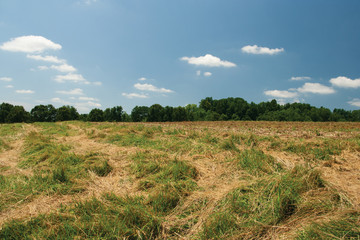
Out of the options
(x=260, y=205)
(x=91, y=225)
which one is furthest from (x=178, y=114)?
(x=91, y=225)

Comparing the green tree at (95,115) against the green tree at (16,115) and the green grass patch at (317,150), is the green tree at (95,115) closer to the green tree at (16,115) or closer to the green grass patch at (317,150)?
the green tree at (16,115)

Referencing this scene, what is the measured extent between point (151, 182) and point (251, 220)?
1650mm

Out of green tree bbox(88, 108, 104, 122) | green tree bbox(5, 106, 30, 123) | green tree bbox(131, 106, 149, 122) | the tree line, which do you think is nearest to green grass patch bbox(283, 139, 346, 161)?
the tree line

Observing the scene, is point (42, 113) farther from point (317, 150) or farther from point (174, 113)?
point (317, 150)

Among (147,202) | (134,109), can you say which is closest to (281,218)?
(147,202)

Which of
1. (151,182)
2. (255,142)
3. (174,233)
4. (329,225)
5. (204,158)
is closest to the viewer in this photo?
(329,225)

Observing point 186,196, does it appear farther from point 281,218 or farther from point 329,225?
point 329,225

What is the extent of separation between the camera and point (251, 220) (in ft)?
6.82

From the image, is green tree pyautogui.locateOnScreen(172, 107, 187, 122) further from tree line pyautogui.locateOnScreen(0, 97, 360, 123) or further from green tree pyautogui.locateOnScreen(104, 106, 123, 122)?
green tree pyautogui.locateOnScreen(104, 106, 123, 122)

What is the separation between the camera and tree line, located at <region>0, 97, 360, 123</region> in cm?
4081

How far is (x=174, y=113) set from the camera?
47625mm

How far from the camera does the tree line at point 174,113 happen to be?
4081 centimetres

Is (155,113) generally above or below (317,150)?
above

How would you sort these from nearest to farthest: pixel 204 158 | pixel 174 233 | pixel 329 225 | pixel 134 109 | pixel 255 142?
pixel 329 225, pixel 174 233, pixel 204 158, pixel 255 142, pixel 134 109
